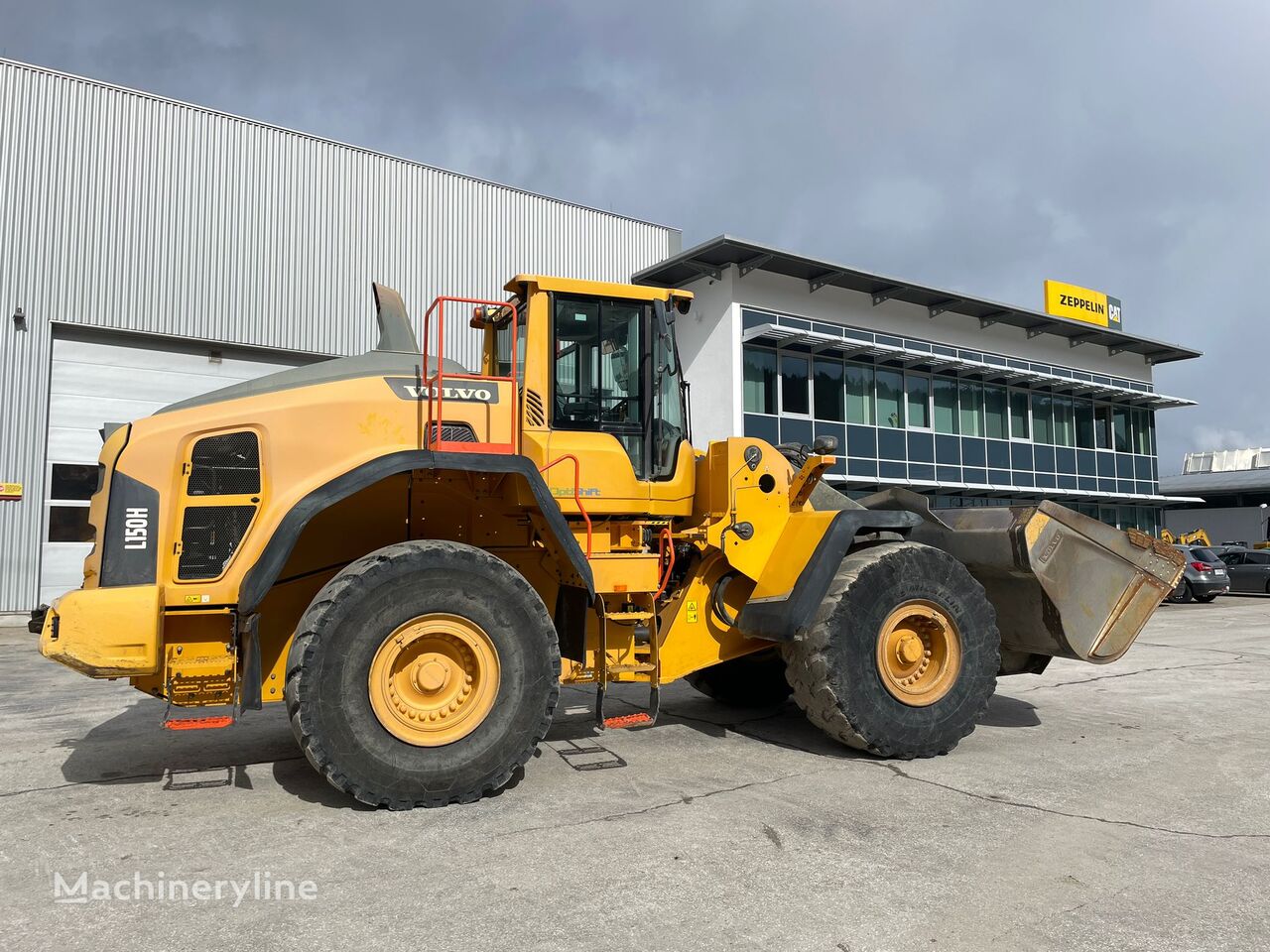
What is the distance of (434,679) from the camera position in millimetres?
5145

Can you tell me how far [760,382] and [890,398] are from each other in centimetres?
466

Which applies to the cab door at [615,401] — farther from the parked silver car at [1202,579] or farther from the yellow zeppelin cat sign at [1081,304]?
the yellow zeppelin cat sign at [1081,304]

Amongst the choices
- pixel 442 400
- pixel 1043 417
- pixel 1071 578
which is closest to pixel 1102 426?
pixel 1043 417

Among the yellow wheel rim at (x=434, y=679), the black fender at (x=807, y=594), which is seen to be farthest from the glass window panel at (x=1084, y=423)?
the yellow wheel rim at (x=434, y=679)

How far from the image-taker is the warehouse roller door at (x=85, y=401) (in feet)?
58.7

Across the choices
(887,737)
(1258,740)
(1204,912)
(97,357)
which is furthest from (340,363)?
(97,357)

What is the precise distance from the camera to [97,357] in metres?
18.6

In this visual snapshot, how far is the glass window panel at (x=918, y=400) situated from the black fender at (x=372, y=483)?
71.0ft

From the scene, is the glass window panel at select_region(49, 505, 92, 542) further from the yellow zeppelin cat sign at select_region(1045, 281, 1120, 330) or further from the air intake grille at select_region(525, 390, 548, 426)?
the yellow zeppelin cat sign at select_region(1045, 281, 1120, 330)

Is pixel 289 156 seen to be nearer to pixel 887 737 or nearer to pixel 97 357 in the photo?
pixel 97 357

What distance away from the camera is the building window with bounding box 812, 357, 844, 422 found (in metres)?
23.8

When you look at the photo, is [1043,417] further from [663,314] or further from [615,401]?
[615,401]

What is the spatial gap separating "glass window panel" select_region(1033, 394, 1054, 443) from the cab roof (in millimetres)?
25668

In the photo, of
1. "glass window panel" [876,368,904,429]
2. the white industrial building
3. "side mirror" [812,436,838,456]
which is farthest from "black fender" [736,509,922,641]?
"glass window panel" [876,368,904,429]
